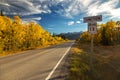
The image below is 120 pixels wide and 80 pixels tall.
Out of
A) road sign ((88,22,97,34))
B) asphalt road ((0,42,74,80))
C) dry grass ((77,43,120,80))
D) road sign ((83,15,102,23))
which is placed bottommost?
dry grass ((77,43,120,80))

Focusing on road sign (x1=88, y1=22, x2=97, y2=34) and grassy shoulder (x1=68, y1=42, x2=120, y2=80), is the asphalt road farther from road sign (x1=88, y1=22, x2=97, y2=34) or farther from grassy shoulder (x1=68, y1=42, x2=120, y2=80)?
road sign (x1=88, y1=22, x2=97, y2=34)

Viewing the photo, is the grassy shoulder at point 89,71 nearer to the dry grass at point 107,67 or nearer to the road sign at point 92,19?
the dry grass at point 107,67

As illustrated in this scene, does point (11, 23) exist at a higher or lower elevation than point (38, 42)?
higher

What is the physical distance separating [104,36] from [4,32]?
4798 cm

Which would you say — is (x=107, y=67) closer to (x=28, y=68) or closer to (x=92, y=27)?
(x=28, y=68)

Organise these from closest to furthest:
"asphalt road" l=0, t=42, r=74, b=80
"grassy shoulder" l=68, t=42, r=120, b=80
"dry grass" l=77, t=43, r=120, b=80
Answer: "asphalt road" l=0, t=42, r=74, b=80 < "grassy shoulder" l=68, t=42, r=120, b=80 < "dry grass" l=77, t=43, r=120, b=80

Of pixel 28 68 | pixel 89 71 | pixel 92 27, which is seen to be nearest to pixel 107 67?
pixel 89 71

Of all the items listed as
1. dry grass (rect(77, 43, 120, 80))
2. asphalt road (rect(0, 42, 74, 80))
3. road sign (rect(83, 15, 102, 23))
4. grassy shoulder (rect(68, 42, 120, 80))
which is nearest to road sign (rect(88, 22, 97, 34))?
road sign (rect(83, 15, 102, 23))

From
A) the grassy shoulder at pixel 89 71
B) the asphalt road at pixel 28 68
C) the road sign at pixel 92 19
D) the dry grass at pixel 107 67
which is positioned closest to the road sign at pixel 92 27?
the road sign at pixel 92 19

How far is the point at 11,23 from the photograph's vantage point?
49.3 m

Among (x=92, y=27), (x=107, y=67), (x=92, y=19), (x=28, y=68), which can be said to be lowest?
(x=107, y=67)

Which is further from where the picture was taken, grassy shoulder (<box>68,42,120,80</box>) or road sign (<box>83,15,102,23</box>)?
grassy shoulder (<box>68,42,120,80</box>)

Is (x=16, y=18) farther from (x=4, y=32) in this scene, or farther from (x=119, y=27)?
(x=119, y=27)

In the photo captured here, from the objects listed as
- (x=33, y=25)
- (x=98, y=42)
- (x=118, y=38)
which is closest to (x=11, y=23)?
(x=33, y=25)
